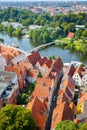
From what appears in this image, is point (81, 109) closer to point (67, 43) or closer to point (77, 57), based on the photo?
point (77, 57)

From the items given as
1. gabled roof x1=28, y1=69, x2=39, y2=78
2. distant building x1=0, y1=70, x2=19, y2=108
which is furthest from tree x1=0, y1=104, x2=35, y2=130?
gabled roof x1=28, y1=69, x2=39, y2=78

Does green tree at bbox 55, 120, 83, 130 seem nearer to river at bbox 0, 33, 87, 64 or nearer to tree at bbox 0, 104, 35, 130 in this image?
tree at bbox 0, 104, 35, 130

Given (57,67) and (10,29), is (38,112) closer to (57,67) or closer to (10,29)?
(57,67)

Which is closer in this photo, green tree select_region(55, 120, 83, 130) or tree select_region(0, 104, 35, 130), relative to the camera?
green tree select_region(55, 120, 83, 130)

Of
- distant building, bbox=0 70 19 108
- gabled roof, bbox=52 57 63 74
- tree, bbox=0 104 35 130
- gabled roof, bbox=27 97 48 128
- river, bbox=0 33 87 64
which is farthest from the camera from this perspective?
river, bbox=0 33 87 64

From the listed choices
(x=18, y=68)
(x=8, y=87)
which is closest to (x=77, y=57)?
(x=18, y=68)

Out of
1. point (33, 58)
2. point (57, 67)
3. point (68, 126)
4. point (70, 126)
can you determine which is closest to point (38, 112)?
point (68, 126)
